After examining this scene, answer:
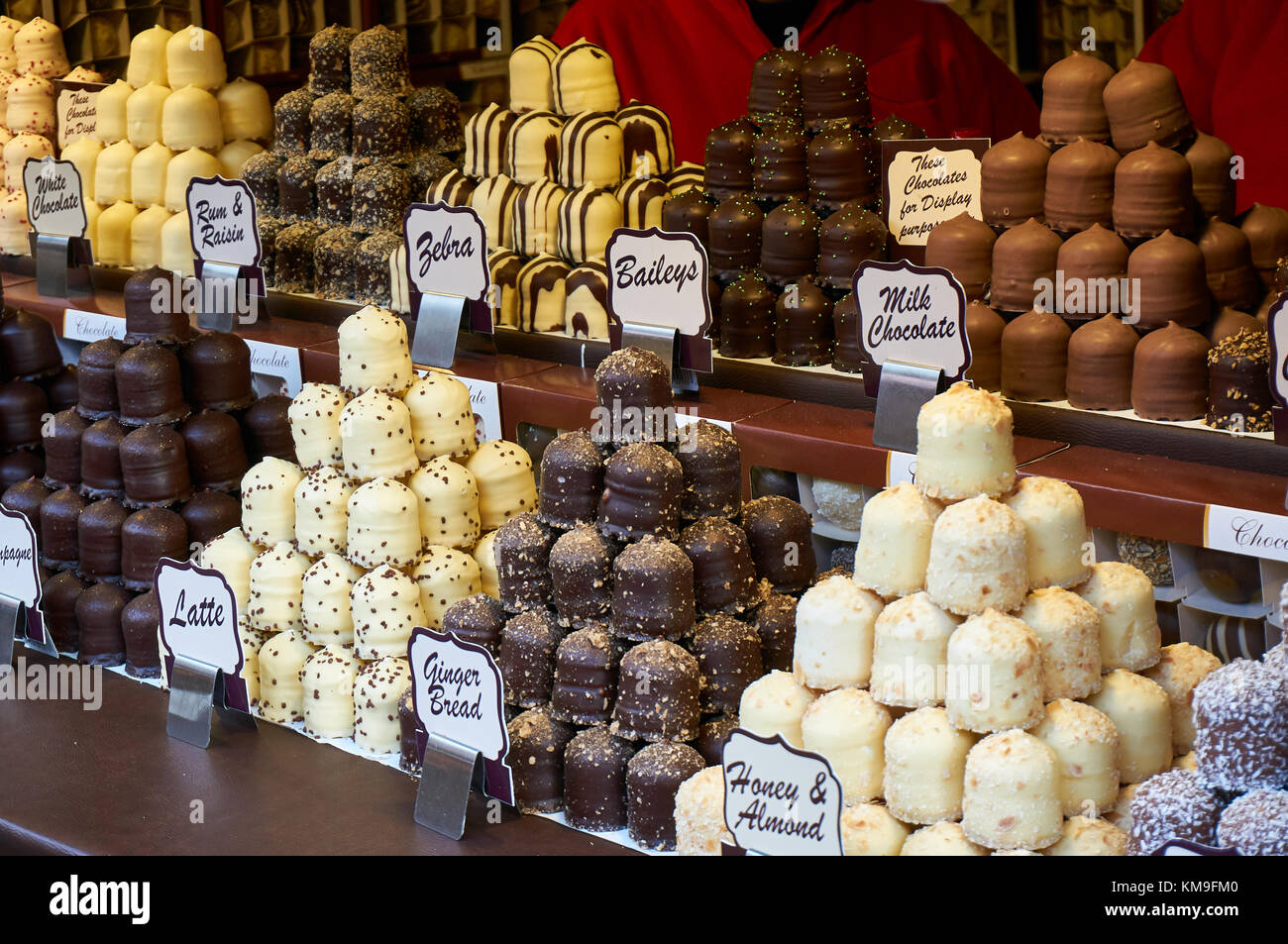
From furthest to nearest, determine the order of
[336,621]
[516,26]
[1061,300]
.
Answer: [516,26] < [1061,300] < [336,621]

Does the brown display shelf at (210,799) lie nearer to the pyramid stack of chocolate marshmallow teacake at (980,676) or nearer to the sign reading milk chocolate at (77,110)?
the pyramid stack of chocolate marshmallow teacake at (980,676)

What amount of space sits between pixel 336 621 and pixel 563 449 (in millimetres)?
524

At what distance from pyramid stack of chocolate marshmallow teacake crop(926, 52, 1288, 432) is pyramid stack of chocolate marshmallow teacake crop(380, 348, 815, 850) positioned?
65cm

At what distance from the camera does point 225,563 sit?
2395 millimetres

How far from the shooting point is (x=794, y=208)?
2.73 meters

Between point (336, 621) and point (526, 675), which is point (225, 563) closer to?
point (336, 621)

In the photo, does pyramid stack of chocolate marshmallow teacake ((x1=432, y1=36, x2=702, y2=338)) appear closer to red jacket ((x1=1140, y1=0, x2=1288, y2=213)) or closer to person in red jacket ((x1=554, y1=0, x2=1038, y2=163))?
person in red jacket ((x1=554, y1=0, x2=1038, y2=163))

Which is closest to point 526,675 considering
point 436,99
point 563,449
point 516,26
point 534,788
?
point 534,788

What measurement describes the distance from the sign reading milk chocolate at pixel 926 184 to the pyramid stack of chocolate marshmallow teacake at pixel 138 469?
3.91ft

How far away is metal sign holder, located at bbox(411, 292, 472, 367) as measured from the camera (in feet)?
9.34

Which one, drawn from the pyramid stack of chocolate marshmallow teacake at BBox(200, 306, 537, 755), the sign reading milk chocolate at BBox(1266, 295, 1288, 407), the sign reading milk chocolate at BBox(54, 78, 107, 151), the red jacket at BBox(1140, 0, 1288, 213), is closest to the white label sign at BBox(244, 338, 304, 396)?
the pyramid stack of chocolate marshmallow teacake at BBox(200, 306, 537, 755)

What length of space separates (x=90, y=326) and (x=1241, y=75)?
296 cm

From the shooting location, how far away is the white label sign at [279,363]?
3.02 meters

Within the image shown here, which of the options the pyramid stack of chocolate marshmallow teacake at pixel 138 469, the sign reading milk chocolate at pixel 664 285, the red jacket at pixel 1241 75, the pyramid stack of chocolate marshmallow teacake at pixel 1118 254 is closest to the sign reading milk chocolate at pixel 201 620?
the pyramid stack of chocolate marshmallow teacake at pixel 138 469
